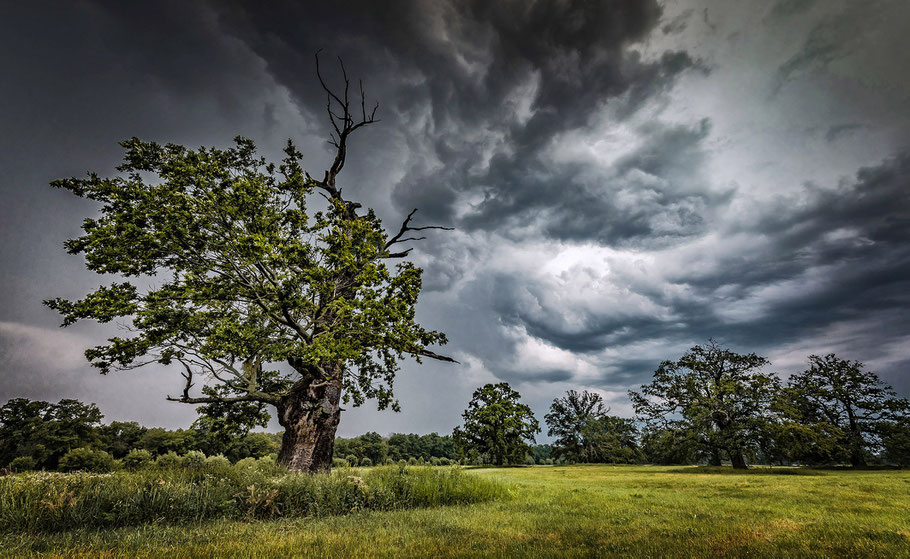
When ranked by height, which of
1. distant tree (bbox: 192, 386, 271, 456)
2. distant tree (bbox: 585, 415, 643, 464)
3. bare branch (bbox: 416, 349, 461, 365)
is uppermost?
bare branch (bbox: 416, 349, 461, 365)

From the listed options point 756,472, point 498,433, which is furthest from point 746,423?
point 498,433

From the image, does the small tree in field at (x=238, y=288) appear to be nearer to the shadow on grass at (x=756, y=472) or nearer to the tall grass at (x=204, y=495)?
the tall grass at (x=204, y=495)

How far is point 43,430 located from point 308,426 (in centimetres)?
5980

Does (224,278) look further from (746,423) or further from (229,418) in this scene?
(746,423)

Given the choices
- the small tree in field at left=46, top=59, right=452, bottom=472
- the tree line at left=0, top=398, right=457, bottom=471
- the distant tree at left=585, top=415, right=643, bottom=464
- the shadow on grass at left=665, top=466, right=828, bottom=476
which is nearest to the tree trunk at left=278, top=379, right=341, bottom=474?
the small tree in field at left=46, top=59, right=452, bottom=472

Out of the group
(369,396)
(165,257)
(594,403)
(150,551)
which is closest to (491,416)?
(594,403)

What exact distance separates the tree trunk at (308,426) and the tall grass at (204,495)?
85.1 inches

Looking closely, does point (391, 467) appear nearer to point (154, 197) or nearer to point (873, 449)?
point (154, 197)

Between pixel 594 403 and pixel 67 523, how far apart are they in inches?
2943

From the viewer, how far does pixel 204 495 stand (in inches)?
329

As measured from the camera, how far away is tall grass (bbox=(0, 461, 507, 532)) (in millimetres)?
6734

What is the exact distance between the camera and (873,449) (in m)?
35.8

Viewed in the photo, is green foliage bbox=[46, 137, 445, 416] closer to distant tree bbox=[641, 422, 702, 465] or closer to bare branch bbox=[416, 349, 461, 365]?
bare branch bbox=[416, 349, 461, 365]

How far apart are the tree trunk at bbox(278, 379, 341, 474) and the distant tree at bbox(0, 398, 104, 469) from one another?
176ft
